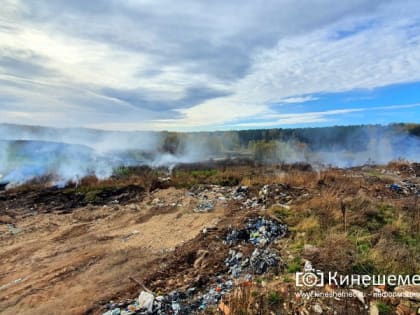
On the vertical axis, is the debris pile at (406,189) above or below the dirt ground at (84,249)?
above

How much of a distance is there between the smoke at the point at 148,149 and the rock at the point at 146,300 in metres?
9.41

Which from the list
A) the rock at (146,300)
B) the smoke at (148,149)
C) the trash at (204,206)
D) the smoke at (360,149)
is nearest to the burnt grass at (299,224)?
the rock at (146,300)

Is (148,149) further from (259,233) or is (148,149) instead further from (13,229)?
(259,233)

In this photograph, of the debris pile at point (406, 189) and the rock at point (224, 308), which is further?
the debris pile at point (406, 189)

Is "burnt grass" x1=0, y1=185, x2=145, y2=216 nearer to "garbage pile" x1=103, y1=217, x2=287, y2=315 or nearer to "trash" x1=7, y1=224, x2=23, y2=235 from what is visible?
"trash" x1=7, y1=224, x2=23, y2=235

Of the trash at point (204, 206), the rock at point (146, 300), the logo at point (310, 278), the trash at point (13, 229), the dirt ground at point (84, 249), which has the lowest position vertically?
the dirt ground at point (84, 249)

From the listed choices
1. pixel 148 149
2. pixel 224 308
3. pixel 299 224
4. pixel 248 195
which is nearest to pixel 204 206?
pixel 248 195

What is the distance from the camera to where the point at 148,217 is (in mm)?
7551

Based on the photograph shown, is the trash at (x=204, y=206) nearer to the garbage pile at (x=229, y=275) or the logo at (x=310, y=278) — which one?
the garbage pile at (x=229, y=275)

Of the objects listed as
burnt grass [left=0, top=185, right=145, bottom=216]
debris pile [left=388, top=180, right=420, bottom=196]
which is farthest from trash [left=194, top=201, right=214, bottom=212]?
debris pile [left=388, top=180, right=420, bottom=196]

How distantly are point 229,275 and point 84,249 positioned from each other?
3.25 m

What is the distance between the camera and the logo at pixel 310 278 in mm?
3324

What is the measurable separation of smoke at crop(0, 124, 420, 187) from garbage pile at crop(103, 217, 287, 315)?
30.2 feet

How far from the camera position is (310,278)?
11.3 feet
